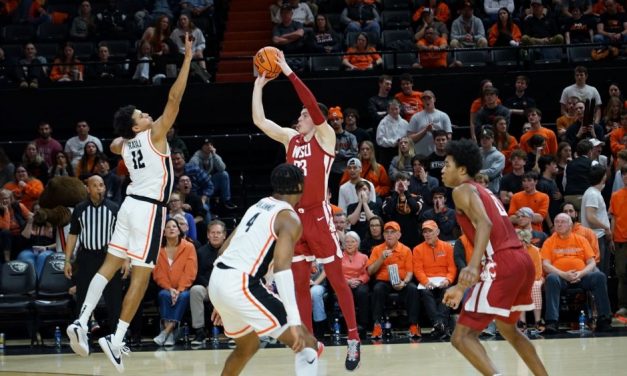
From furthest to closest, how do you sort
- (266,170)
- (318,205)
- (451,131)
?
1. (266,170)
2. (451,131)
3. (318,205)

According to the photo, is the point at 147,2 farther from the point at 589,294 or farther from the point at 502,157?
the point at 589,294

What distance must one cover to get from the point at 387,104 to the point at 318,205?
6.66 meters

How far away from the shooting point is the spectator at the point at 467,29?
682 inches

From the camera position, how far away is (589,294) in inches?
499

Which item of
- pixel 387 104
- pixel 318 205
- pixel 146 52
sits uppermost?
pixel 146 52

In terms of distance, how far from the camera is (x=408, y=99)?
15883mm

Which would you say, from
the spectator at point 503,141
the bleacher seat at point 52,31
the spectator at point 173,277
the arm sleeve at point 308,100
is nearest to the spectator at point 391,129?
the spectator at point 503,141

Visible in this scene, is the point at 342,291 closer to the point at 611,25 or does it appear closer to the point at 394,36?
the point at 394,36

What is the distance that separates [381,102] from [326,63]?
174 cm

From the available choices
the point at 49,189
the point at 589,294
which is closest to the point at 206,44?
the point at 49,189

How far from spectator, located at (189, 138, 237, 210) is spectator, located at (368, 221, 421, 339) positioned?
9.71 ft

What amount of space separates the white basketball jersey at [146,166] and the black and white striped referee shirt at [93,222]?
7.64 feet

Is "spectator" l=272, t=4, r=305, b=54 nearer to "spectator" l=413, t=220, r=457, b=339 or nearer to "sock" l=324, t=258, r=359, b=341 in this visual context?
"spectator" l=413, t=220, r=457, b=339

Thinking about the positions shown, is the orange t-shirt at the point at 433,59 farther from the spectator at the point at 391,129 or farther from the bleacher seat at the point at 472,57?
the spectator at the point at 391,129
